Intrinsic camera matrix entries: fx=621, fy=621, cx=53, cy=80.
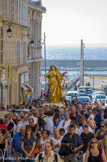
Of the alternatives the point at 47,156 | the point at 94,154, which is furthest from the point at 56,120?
the point at 94,154

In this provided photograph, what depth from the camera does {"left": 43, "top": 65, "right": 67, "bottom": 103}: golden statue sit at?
31.4 metres

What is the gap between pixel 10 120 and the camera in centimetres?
1825

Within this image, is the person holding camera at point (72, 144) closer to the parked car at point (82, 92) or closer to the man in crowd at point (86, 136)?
the man in crowd at point (86, 136)

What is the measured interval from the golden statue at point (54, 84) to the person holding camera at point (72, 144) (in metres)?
17.0

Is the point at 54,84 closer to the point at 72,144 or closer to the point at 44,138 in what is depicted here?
the point at 44,138

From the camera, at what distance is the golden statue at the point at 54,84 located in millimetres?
31359

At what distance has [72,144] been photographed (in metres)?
14.1

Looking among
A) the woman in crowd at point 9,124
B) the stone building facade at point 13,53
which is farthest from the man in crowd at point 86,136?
the stone building facade at point 13,53

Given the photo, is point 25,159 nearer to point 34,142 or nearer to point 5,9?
point 34,142

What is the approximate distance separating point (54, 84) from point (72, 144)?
17.8 metres

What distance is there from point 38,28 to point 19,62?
19.8m

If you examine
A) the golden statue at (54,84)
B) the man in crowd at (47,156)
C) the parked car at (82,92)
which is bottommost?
the parked car at (82,92)

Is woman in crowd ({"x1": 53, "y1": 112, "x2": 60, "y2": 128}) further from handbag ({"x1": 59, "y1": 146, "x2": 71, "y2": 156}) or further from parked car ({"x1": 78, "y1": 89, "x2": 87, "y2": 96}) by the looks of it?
parked car ({"x1": 78, "y1": 89, "x2": 87, "y2": 96})

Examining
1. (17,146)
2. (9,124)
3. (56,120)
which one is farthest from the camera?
(56,120)
